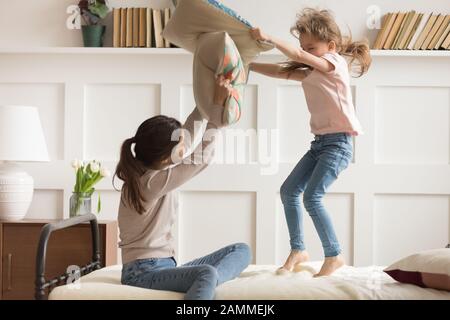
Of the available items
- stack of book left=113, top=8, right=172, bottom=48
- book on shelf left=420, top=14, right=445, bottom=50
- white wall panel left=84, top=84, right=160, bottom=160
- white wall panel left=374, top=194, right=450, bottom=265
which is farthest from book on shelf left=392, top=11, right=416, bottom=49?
white wall panel left=84, top=84, right=160, bottom=160

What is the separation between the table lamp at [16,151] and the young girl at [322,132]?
56.2 inches

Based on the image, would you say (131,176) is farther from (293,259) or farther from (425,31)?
(425,31)

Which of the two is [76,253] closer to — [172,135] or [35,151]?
[35,151]

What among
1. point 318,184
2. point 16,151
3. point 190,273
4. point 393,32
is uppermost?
point 393,32

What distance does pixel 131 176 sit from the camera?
213cm

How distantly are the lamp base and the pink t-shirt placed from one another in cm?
160

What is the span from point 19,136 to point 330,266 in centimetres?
172

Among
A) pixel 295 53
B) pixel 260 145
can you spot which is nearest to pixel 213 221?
pixel 260 145

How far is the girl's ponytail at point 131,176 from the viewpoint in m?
2.12

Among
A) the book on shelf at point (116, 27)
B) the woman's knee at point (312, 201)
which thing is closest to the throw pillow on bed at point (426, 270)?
the woman's knee at point (312, 201)

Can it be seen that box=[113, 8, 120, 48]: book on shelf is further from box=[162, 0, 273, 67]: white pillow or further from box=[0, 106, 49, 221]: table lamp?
box=[162, 0, 273, 67]: white pillow

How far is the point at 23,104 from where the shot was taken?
12.4 feet

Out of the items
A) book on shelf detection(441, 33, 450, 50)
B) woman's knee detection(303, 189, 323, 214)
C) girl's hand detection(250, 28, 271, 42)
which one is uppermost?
book on shelf detection(441, 33, 450, 50)

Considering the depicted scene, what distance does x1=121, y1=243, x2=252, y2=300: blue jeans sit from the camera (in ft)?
6.33
